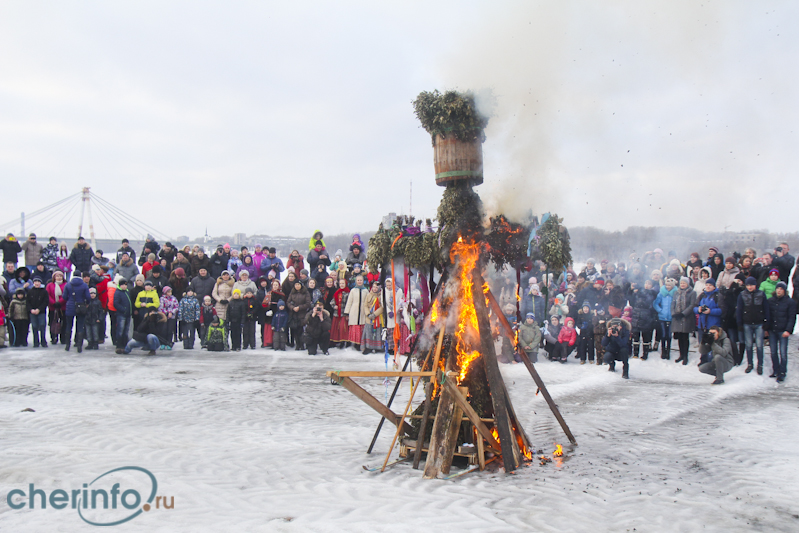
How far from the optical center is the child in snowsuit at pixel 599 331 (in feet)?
42.4

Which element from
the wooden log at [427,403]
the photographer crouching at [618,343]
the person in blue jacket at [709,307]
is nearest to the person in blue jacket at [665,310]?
the person in blue jacket at [709,307]

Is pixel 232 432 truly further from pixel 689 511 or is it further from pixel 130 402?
pixel 689 511

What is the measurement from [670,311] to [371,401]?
9.44 metres

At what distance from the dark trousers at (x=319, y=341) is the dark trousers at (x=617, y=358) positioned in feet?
22.6

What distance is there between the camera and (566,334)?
1345cm

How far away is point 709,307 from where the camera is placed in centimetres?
1181

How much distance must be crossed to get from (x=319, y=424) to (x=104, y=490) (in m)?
3.20

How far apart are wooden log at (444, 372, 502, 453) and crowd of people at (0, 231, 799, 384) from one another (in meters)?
6.19

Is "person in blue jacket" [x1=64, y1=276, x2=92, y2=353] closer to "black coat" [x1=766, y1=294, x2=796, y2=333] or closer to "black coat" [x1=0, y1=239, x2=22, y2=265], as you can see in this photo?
"black coat" [x1=0, y1=239, x2=22, y2=265]

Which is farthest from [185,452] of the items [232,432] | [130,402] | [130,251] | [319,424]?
[130,251]

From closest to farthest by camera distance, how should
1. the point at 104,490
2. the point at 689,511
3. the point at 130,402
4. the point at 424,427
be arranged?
1. the point at 689,511
2. the point at 104,490
3. the point at 424,427
4. the point at 130,402

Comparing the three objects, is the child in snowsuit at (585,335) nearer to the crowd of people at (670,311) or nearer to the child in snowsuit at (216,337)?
the crowd of people at (670,311)

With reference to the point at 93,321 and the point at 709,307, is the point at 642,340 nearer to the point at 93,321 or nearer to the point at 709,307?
the point at 709,307

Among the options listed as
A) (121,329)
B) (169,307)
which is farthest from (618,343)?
(121,329)
